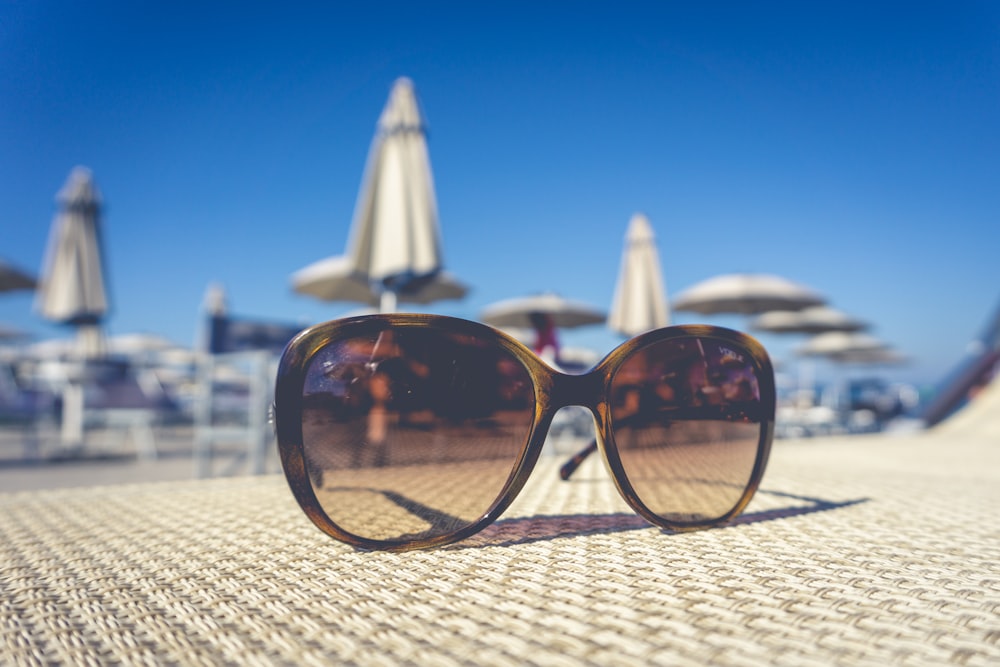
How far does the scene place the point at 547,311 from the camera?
19.8 ft

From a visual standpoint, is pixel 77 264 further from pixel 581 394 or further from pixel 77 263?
pixel 581 394

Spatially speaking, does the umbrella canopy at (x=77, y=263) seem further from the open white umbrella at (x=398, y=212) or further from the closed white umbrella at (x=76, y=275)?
the open white umbrella at (x=398, y=212)

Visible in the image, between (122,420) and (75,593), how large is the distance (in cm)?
529

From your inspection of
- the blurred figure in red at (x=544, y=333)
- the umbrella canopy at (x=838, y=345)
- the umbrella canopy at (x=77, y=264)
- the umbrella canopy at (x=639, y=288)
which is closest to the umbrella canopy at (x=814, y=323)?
the umbrella canopy at (x=838, y=345)

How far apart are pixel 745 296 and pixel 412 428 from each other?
5.42 meters

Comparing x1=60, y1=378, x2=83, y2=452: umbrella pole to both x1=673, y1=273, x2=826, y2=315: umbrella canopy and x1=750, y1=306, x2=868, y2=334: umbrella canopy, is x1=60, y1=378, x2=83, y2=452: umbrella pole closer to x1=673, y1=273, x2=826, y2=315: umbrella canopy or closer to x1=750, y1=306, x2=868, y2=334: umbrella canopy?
x1=673, y1=273, x2=826, y2=315: umbrella canopy

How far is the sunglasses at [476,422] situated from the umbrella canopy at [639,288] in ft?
16.5

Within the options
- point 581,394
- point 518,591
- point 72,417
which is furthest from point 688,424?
point 72,417

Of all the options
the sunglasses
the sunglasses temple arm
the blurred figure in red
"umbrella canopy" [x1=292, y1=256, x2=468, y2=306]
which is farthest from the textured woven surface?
"umbrella canopy" [x1=292, y1=256, x2=468, y2=306]

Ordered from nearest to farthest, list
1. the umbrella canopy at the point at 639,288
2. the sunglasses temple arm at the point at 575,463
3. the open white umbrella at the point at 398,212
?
the sunglasses temple arm at the point at 575,463 → the open white umbrella at the point at 398,212 → the umbrella canopy at the point at 639,288

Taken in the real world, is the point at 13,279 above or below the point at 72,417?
above

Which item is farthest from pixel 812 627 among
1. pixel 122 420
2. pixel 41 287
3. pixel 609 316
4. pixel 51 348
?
Result: pixel 51 348

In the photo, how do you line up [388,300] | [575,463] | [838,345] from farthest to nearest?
[838,345], [388,300], [575,463]

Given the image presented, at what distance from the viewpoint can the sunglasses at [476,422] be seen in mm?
601
